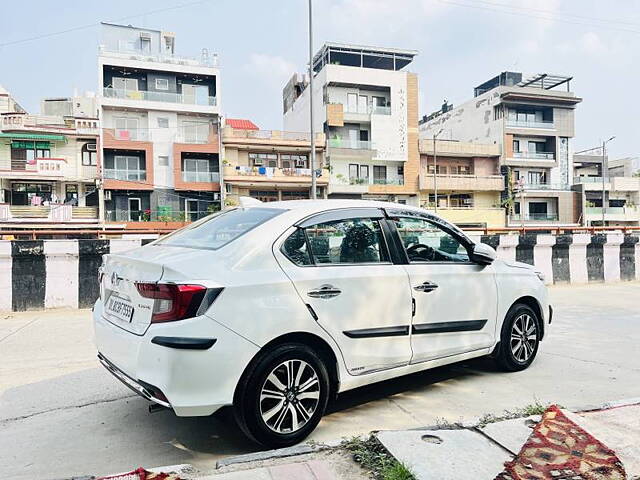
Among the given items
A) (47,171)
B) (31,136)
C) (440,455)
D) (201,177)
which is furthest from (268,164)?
(440,455)

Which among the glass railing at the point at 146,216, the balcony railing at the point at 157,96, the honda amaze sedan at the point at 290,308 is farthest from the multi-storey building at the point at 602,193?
the honda amaze sedan at the point at 290,308

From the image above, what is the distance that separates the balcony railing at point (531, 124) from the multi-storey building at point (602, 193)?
6313 mm

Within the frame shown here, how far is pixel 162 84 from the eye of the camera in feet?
120

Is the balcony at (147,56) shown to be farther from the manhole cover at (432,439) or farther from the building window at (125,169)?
the manhole cover at (432,439)

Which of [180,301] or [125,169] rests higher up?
[125,169]

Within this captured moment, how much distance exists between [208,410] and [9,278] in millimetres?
6383

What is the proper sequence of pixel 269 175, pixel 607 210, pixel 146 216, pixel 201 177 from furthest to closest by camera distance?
pixel 607 210
pixel 269 175
pixel 201 177
pixel 146 216

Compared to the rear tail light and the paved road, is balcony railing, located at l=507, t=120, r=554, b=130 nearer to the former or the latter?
the paved road

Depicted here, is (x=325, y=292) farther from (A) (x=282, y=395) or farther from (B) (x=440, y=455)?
(B) (x=440, y=455)

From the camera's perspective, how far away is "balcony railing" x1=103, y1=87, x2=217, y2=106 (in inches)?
1361

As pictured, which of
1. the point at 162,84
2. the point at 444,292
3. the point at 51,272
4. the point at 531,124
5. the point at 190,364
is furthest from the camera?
the point at 531,124

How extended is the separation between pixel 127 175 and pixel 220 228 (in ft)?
110

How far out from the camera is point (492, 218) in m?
42.9

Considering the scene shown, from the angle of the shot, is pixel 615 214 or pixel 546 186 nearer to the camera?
pixel 546 186
